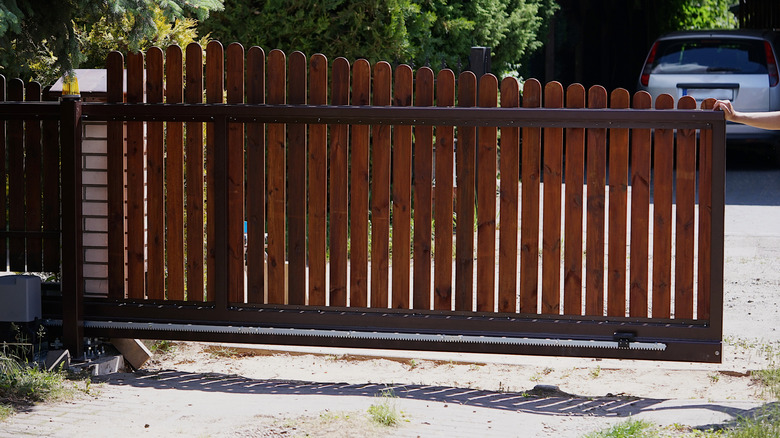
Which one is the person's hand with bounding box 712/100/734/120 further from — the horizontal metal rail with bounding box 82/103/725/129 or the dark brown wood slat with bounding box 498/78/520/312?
the dark brown wood slat with bounding box 498/78/520/312

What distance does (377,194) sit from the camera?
18.0 feet

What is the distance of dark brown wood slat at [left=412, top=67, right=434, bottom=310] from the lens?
17.7ft

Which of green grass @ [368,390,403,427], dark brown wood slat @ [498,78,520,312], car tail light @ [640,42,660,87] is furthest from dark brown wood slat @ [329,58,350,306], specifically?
car tail light @ [640,42,660,87]

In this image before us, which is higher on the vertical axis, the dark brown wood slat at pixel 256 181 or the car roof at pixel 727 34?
the car roof at pixel 727 34

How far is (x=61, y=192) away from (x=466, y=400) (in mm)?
2565

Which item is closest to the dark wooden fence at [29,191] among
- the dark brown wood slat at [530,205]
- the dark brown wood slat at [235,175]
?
the dark brown wood slat at [235,175]

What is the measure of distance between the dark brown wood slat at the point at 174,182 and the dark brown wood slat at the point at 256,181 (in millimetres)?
393

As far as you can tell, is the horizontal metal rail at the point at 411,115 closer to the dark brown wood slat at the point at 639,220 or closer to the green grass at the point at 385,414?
the dark brown wood slat at the point at 639,220

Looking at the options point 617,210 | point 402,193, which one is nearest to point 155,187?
point 402,193

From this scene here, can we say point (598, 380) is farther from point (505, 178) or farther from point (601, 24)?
point (601, 24)

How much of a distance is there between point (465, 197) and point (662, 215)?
106cm

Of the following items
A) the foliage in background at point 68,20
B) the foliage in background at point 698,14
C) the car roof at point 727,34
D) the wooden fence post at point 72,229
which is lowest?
the wooden fence post at point 72,229

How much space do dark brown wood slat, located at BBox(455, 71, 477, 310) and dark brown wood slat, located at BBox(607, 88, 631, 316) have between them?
0.74 meters

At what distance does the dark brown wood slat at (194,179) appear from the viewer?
559 centimetres
